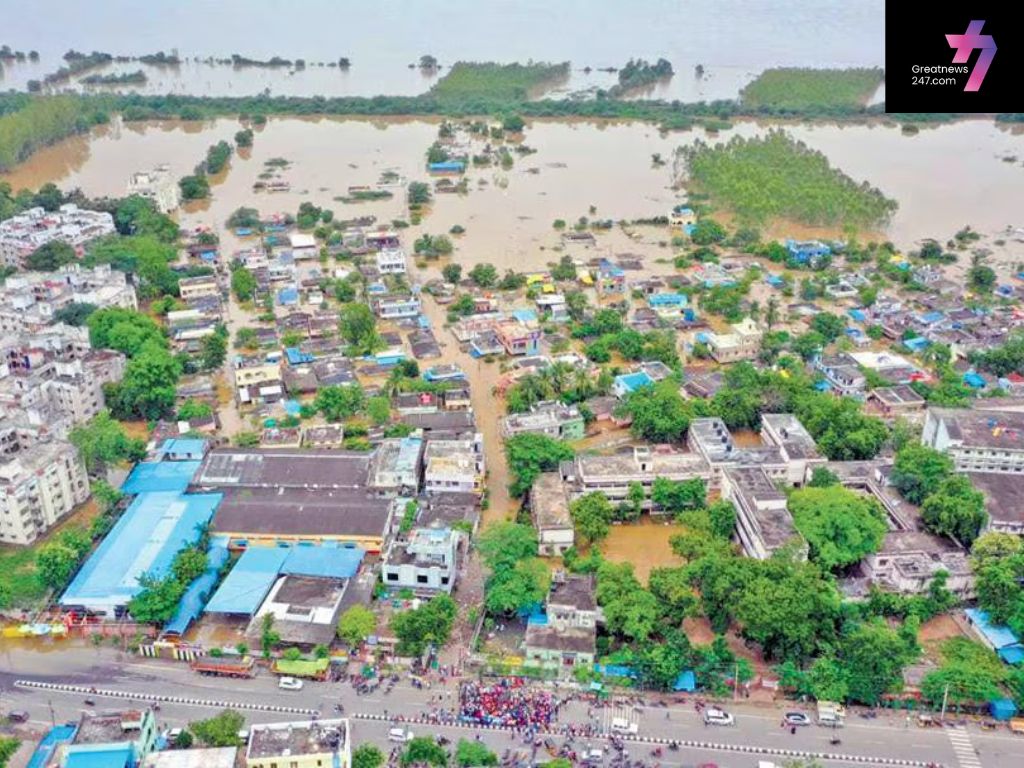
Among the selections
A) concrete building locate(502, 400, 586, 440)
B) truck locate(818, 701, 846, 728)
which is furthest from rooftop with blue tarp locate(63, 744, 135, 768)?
concrete building locate(502, 400, 586, 440)

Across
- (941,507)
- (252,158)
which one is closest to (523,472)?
(941,507)

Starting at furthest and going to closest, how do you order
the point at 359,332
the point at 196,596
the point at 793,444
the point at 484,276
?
the point at 484,276
the point at 359,332
the point at 793,444
the point at 196,596

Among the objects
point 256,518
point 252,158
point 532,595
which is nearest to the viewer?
point 532,595

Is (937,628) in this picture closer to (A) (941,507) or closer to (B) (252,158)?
(A) (941,507)

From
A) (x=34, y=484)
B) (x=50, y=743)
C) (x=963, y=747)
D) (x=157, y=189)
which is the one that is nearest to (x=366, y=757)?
(x=50, y=743)

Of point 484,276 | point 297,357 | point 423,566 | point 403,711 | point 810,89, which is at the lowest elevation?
point 403,711

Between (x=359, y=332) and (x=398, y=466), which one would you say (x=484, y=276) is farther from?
(x=398, y=466)

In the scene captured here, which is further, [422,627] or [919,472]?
[919,472]
